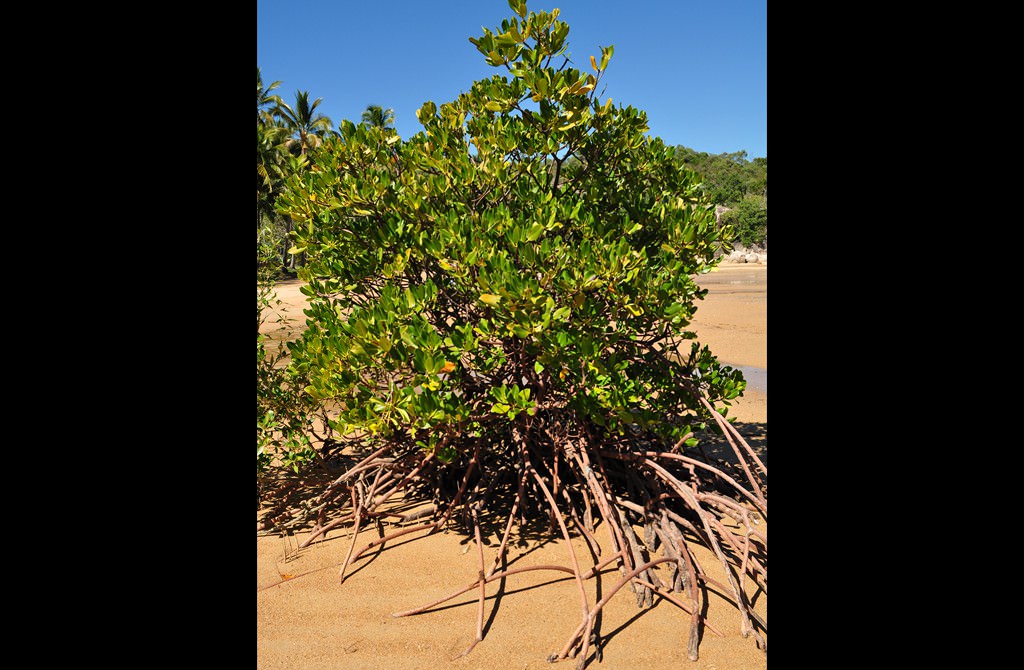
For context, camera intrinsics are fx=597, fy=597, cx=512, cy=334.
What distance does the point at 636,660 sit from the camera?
8.25ft

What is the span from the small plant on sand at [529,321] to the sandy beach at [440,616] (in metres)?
0.08

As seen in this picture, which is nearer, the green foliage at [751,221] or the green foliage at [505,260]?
the green foliage at [505,260]

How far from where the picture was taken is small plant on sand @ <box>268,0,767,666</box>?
2727 millimetres

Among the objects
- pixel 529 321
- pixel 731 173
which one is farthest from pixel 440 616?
pixel 731 173

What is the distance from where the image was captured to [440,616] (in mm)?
2842

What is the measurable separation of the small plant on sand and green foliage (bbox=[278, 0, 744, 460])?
0.5 inches

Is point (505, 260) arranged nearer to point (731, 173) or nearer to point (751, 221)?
point (751, 221)

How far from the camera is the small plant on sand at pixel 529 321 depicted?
273cm

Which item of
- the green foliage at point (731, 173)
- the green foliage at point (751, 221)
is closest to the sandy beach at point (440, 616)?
the green foliage at point (751, 221)

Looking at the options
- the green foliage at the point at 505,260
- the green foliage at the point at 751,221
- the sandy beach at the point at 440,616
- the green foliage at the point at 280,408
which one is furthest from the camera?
the green foliage at the point at 751,221

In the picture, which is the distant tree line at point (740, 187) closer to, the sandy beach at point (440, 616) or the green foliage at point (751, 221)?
the green foliage at point (751, 221)
